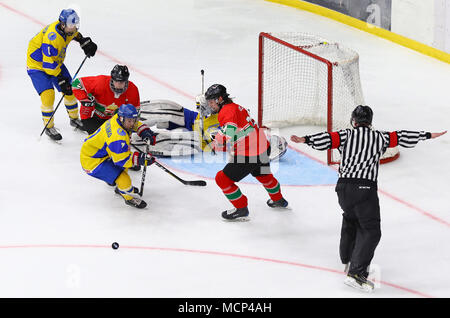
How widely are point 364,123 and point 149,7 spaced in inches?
288

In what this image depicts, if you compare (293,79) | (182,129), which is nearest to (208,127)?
(182,129)

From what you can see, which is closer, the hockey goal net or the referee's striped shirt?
the referee's striped shirt

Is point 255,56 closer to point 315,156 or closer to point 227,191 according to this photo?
point 315,156

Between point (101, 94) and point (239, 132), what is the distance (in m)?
1.61

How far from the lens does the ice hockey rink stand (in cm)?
540

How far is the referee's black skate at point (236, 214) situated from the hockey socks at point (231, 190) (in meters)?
0.03

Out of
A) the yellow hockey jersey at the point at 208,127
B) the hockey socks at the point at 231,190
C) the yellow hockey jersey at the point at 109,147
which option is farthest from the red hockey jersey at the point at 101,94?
the hockey socks at the point at 231,190

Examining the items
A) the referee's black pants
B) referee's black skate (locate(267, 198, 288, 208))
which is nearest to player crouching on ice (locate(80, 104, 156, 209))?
referee's black skate (locate(267, 198, 288, 208))

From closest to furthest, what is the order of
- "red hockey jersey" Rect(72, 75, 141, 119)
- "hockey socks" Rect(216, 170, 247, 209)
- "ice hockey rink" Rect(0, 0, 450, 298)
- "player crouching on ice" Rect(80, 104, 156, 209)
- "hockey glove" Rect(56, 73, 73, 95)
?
"ice hockey rink" Rect(0, 0, 450, 298) < "hockey socks" Rect(216, 170, 247, 209) < "player crouching on ice" Rect(80, 104, 156, 209) < "red hockey jersey" Rect(72, 75, 141, 119) < "hockey glove" Rect(56, 73, 73, 95)

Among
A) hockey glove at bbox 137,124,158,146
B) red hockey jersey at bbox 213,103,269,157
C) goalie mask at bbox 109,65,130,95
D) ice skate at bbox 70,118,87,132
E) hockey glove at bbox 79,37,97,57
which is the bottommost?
ice skate at bbox 70,118,87,132

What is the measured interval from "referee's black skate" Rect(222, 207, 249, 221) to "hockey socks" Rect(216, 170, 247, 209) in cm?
3

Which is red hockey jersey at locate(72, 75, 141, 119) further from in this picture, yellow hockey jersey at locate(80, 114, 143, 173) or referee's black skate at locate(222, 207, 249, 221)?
referee's black skate at locate(222, 207, 249, 221)

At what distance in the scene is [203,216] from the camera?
20.8 ft

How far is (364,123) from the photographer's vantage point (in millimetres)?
5105
